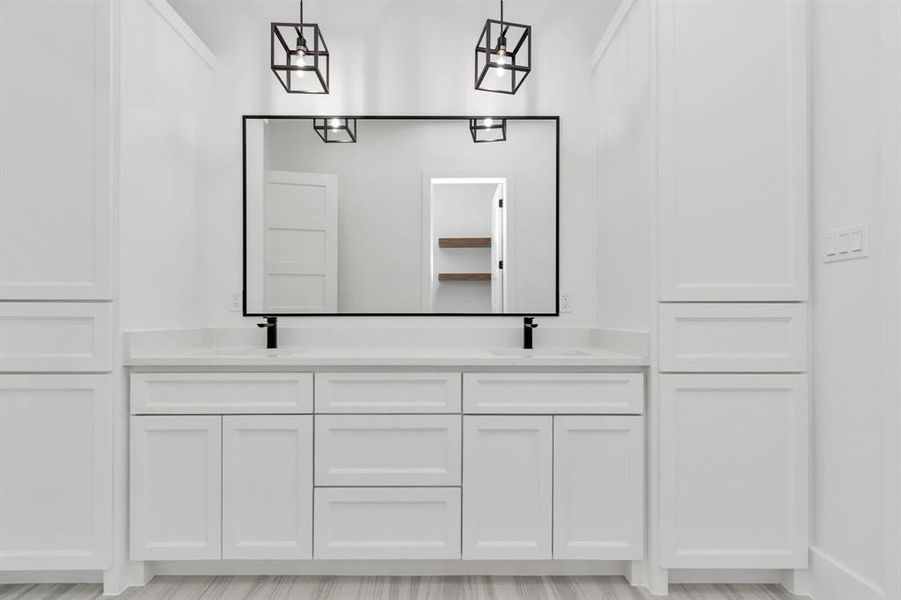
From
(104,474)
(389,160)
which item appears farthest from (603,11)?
(104,474)

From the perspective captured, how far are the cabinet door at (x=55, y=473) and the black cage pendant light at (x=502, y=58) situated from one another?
195cm

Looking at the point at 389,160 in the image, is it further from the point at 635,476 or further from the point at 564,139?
the point at 635,476

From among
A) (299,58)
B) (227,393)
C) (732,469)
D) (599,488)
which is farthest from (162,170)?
(732,469)

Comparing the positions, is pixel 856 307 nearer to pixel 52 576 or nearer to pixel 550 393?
pixel 550 393

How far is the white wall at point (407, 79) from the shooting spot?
8.90 feet

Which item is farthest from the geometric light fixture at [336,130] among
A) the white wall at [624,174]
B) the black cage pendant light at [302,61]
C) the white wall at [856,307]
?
the white wall at [856,307]

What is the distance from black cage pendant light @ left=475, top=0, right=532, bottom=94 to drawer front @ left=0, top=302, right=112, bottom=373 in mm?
1764

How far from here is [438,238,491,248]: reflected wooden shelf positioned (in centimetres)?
268

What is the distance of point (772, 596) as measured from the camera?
6.70ft

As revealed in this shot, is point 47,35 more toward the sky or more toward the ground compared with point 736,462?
more toward the sky

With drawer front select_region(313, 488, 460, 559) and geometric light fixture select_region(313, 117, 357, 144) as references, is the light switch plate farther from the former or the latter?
geometric light fixture select_region(313, 117, 357, 144)

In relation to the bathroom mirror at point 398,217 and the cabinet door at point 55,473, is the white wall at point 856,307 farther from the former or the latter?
the cabinet door at point 55,473

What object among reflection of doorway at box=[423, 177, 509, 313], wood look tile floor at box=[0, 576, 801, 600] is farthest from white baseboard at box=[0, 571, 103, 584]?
reflection of doorway at box=[423, 177, 509, 313]

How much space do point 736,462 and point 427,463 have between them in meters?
1.13
